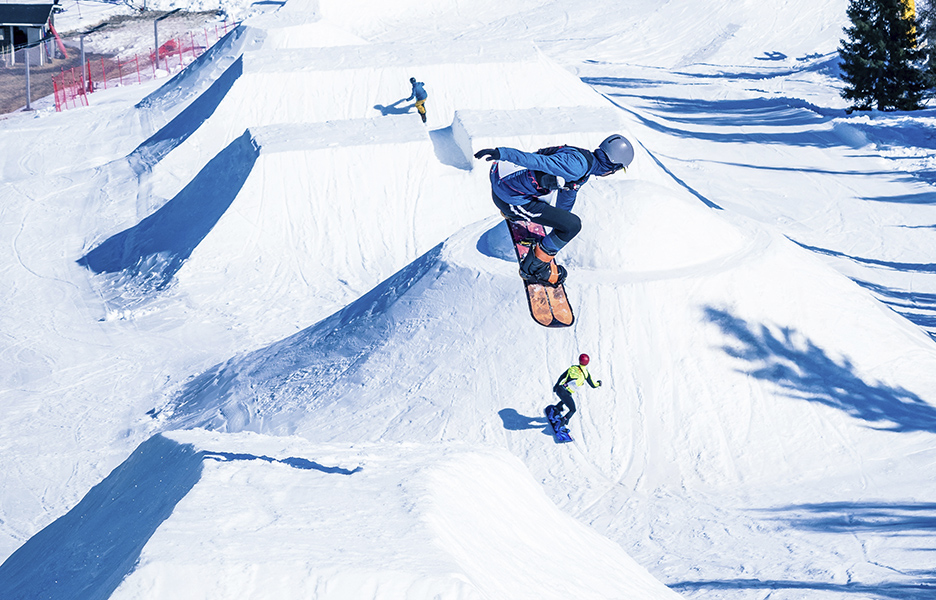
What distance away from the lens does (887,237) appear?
20.5 metres

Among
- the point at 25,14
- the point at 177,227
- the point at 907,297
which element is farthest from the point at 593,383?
the point at 25,14

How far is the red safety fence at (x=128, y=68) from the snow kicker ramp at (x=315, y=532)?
27.2m

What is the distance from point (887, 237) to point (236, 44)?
2161cm

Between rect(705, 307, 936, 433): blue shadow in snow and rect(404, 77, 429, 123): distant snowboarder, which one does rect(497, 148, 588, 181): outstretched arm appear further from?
rect(404, 77, 429, 123): distant snowboarder

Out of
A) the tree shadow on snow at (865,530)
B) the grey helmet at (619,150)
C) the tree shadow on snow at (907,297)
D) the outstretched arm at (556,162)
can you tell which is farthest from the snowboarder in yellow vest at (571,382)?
the tree shadow on snow at (907,297)

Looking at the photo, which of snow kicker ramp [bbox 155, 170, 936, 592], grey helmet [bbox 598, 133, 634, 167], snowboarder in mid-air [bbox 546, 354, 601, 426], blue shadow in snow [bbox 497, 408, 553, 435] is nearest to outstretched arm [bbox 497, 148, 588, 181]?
grey helmet [bbox 598, 133, 634, 167]

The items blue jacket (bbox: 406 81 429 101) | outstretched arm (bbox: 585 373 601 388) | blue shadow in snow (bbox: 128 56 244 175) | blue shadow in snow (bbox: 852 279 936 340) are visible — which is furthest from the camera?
blue shadow in snow (bbox: 128 56 244 175)

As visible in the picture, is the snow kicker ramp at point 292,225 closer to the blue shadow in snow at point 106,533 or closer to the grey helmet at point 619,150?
the blue shadow in snow at point 106,533

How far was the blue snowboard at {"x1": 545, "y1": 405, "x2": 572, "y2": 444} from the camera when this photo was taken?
11.8m

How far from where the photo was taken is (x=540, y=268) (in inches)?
324

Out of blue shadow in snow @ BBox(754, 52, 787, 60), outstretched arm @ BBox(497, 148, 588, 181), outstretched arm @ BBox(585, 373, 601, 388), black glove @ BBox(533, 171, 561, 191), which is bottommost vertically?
blue shadow in snow @ BBox(754, 52, 787, 60)

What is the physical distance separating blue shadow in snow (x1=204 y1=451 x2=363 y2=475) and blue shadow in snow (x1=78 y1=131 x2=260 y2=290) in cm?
1084

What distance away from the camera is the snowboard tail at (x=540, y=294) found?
26.7 ft

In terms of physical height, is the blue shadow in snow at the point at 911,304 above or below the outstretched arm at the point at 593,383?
below
